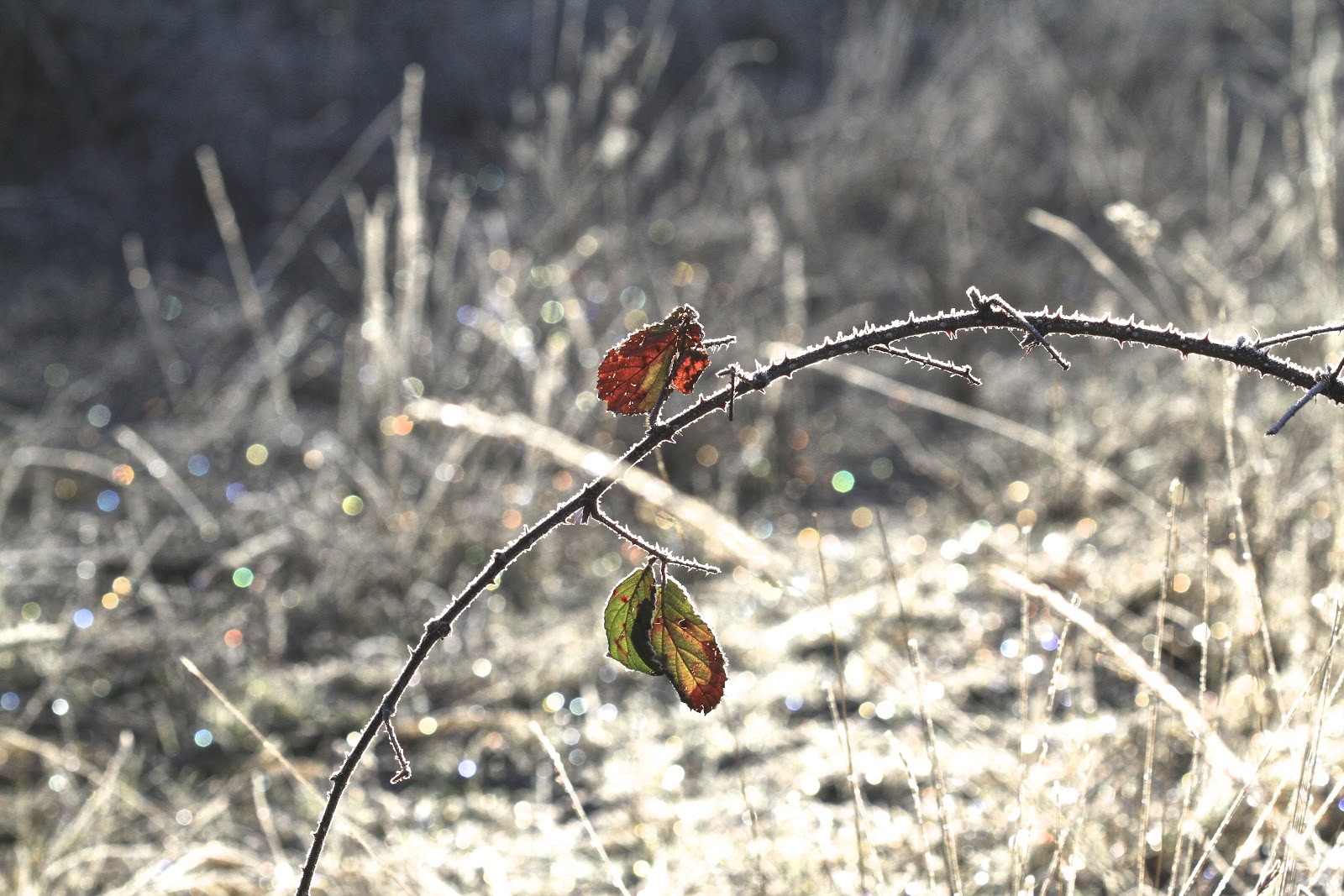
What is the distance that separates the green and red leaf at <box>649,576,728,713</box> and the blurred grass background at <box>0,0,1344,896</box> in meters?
0.14

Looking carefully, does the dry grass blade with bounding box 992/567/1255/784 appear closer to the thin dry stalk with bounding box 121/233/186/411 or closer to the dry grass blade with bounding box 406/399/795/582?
the dry grass blade with bounding box 406/399/795/582

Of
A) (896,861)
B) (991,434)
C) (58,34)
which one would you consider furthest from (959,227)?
(58,34)

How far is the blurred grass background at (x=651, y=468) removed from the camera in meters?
1.19

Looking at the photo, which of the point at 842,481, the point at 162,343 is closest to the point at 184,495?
the point at 162,343

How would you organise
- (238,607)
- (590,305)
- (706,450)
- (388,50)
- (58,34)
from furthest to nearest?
(388,50) → (58,34) → (590,305) → (706,450) → (238,607)

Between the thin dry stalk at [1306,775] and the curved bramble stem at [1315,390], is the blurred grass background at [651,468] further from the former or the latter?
the curved bramble stem at [1315,390]

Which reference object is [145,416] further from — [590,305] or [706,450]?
[706,450]

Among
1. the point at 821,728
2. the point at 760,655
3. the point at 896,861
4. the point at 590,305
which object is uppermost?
the point at 590,305

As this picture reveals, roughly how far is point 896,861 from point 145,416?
2.10 metres

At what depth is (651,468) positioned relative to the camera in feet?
7.98

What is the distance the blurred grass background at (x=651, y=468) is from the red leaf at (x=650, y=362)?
0.52 feet

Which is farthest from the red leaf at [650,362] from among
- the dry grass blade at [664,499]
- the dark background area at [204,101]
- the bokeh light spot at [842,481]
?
the dark background area at [204,101]

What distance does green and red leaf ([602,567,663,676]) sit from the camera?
1.56 ft

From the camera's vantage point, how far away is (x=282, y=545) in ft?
6.16
